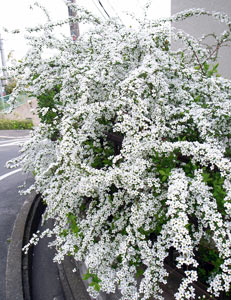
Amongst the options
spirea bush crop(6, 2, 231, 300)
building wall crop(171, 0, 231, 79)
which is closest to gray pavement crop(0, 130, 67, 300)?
spirea bush crop(6, 2, 231, 300)

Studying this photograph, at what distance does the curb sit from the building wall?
5.24 m

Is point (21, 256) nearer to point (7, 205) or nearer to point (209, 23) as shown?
point (7, 205)

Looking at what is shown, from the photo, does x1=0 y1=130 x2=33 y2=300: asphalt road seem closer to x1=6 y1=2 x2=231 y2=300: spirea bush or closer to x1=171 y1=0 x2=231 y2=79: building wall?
x1=6 y1=2 x2=231 y2=300: spirea bush

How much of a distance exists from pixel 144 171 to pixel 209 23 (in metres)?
6.26

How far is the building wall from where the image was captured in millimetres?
6537

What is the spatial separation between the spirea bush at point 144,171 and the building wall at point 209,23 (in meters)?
3.88

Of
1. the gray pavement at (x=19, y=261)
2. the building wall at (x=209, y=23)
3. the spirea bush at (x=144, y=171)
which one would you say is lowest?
the gray pavement at (x=19, y=261)

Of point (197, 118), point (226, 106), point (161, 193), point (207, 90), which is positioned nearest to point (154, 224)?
point (161, 193)

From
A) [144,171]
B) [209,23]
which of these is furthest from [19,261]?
[209,23]

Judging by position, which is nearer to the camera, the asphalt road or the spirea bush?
the spirea bush

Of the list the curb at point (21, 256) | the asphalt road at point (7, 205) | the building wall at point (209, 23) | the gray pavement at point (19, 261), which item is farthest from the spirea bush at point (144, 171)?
the building wall at point (209, 23)

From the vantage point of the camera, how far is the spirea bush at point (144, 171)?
188cm

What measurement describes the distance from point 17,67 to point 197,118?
94.3 inches

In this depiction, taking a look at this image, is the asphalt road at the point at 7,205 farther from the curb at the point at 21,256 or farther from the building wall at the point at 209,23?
the building wall at the point at 209,23
